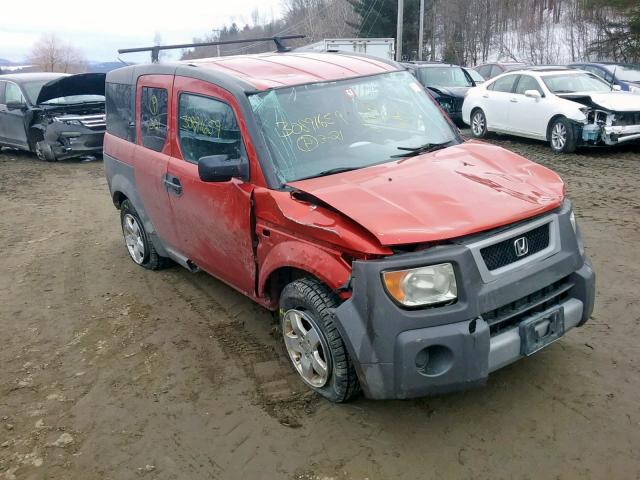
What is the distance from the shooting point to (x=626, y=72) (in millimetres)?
14086

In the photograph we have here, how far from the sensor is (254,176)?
3.63 meters

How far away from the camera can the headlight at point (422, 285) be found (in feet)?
9.18

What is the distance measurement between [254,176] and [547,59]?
1499 inches

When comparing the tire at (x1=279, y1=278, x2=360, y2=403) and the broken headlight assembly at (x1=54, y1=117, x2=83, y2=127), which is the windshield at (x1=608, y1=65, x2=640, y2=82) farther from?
the tire at (x1=279, y1=278, x2=360, y2=403)

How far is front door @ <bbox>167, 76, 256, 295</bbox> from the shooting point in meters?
3.82

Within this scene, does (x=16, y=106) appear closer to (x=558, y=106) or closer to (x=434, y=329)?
(x=558, y=106)

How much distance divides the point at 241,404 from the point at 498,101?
10504 millimetres

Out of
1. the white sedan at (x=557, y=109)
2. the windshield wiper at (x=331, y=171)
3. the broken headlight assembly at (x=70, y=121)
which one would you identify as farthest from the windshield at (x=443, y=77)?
the windshield wiper at (x=331, y=171)

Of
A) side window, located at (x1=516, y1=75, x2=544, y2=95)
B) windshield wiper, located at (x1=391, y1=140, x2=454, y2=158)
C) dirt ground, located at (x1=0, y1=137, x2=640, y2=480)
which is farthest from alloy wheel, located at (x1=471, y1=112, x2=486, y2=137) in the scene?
windshield wiper, located at (x1=391, y1=140, x2=454, y2=158)

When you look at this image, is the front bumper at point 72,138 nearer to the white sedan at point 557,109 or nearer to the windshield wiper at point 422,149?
the white sedan at point 557,109

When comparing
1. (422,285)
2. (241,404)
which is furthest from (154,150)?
(422,285)

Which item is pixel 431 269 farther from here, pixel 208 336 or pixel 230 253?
pixel 208 336

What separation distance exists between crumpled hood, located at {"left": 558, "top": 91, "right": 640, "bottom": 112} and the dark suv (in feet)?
31.0

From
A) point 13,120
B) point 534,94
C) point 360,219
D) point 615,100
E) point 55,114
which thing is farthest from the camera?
point 13,120
